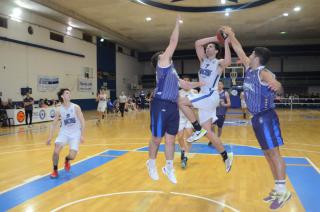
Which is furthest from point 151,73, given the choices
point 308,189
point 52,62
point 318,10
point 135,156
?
point 308,189

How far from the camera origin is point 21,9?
57.4ft

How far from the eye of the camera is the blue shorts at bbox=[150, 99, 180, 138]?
14.7 ft

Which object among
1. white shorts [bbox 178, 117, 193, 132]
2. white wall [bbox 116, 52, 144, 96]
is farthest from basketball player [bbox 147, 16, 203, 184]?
white wall [bbox 116, 52, 144, 96]

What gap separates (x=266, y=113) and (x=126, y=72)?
2868 centimetres

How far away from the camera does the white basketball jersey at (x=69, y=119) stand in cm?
604

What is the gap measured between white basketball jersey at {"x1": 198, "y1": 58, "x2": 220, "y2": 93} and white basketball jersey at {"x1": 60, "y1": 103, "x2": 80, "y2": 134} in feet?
8.12

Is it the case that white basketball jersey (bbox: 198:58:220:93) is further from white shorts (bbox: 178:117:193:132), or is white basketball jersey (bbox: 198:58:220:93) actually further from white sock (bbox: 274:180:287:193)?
white sock (bbox: 274:180:287:193)

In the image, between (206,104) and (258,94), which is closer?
(258,94)

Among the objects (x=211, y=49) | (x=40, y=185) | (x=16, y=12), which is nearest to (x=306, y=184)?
(x=211, y=49)

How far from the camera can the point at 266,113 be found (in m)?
3.96

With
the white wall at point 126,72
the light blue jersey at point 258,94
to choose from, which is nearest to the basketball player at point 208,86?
the light blue jersey at point 258,94

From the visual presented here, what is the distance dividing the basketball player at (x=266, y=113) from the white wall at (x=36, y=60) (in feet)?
50.7

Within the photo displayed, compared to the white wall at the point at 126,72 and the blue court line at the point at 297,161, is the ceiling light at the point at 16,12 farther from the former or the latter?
the blue court line at the point at 297,161

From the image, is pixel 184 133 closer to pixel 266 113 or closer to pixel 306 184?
pixel 306 184
